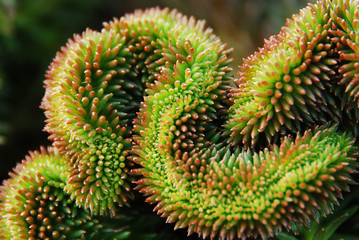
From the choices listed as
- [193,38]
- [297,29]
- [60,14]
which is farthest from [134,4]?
[297,29]

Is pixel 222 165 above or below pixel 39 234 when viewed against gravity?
above

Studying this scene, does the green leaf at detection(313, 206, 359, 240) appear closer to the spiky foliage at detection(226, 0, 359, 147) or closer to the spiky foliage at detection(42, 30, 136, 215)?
the spiky foliage at detection(226, 0, 359, 147)

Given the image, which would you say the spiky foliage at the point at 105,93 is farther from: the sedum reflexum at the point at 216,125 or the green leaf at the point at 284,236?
the green leaf at the point at 284,236

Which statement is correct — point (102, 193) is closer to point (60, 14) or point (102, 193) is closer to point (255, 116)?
point (255, 116)

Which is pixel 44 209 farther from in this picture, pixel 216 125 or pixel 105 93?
pixel 216 125

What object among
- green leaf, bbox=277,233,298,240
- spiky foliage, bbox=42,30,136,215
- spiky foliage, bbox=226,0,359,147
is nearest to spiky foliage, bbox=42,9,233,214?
spiky foliage, bbox=42,30,136,215

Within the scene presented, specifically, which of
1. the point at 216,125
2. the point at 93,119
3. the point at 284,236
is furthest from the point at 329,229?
the point at 93,119
